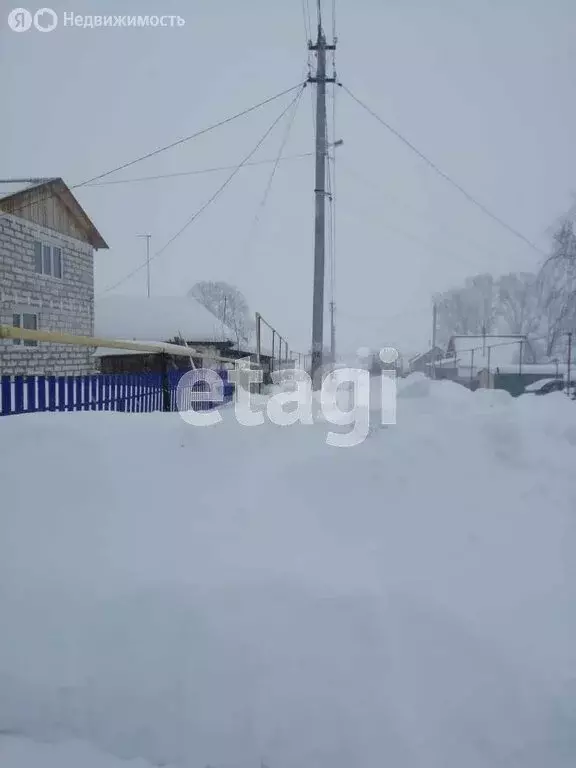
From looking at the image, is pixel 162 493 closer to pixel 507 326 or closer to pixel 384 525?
pixel 384 525

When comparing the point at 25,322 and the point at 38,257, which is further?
the point at 38,257

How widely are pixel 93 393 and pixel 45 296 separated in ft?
24.1

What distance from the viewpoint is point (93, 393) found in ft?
18.9

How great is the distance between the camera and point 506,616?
6.42 feet

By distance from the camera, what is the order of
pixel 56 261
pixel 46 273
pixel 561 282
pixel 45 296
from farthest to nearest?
pixel 561 282 < pixel 56 261 < pixel 46 273 < pixel 45 296

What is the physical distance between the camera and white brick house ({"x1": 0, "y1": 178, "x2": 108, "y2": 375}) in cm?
1034

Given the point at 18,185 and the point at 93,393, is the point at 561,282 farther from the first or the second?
the point at 93,393

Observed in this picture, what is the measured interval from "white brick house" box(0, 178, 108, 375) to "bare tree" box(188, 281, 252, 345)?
2313cm

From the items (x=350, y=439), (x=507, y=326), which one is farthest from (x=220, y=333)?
(x=507, y=326)

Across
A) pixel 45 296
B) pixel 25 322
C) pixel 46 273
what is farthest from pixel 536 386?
pixel 25 322

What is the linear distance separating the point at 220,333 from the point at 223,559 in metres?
17.9

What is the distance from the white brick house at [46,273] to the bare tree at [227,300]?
23128 millimetres

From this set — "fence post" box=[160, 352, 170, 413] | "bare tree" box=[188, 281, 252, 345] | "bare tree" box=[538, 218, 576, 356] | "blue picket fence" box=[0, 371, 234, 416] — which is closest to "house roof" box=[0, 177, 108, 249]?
"blue picket fence" box=[0, 371, 234, 416]

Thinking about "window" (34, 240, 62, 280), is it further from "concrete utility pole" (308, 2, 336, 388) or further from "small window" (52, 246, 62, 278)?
"concrete utility pole" (308, 2, 336, 388)
